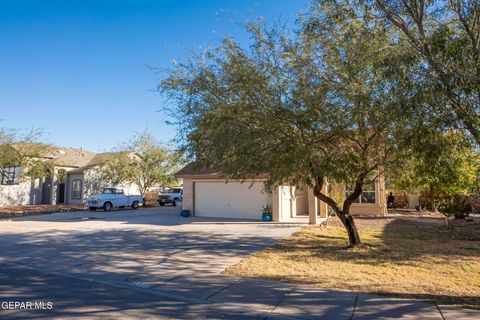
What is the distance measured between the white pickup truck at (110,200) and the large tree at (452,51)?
78.5ft

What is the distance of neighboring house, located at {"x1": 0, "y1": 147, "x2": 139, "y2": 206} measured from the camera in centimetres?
3025

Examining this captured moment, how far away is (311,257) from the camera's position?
9.84 m

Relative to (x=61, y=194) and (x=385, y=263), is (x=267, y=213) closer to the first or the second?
(x=385, y=263)

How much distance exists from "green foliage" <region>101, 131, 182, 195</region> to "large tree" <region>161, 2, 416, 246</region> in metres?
23.9

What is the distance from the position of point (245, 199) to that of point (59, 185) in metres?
21.4

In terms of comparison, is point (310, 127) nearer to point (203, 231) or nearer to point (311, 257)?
point (311, 257)

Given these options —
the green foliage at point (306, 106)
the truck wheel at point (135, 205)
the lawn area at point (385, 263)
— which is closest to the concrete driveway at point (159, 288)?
the lawn area at point (385, 263)

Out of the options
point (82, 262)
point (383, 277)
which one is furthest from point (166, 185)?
point (383, 277)

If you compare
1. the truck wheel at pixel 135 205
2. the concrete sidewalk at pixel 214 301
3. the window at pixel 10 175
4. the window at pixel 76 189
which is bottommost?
the concrete sidewalk at pixel 214 301

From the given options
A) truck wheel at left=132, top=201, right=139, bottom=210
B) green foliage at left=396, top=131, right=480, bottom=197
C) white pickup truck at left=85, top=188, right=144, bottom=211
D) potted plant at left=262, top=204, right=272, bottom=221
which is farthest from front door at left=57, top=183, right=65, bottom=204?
green foliage at left=396, top=131, right=480, bottom=197

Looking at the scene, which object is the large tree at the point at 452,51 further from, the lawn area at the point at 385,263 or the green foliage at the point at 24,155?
the green foliage at the point at 24,155

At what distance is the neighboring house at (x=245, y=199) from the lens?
779 inches

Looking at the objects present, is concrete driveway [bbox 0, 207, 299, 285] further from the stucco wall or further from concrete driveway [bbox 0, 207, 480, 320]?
the stucco wall

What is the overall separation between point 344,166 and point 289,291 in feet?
14.5
